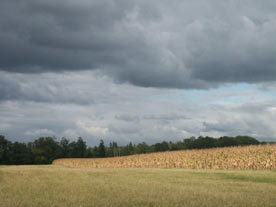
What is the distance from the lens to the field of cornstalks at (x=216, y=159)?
97.7ft

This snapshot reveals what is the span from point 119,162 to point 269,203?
33.5 metres

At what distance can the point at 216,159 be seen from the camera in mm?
32875

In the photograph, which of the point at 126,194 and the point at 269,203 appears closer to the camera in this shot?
the point at 269,203

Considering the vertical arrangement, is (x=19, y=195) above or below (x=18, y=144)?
below

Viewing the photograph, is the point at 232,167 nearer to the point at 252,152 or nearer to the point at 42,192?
the point at 252,152

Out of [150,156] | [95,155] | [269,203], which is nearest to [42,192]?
[269,203]

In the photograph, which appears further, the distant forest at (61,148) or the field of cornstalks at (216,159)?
the distant forest at (61,148)

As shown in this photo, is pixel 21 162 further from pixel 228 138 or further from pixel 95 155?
pixel 228 138

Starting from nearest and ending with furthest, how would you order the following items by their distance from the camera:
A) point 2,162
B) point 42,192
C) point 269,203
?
point 269,203 < point 42,192 < point 2,162

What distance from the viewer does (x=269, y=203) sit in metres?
10.7

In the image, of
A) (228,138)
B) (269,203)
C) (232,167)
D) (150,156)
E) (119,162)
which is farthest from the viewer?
(228,138)

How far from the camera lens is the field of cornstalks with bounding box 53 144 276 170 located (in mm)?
29781

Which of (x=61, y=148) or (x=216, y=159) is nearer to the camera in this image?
(x=216, y=159)

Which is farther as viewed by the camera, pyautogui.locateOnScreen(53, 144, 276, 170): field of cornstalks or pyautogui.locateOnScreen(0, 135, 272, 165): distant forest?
pyautogui.locateOnScreen(0, 135, 272, 165): distant forest
